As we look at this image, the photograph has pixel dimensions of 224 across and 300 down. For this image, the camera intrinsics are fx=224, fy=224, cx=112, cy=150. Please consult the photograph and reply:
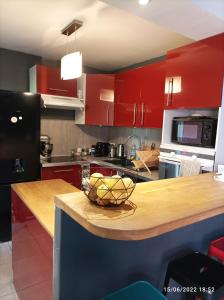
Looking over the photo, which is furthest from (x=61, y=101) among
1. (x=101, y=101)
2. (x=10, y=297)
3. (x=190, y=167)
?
(x=10, y=297)

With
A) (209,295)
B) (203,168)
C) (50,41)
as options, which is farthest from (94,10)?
(209,295)

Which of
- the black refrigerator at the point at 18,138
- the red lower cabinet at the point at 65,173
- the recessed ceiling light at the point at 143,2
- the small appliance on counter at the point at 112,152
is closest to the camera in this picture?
the recessed ceiling light at the point at 143,2

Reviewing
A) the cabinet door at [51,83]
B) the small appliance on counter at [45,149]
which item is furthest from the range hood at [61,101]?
the small appliance on counter at [45,149]

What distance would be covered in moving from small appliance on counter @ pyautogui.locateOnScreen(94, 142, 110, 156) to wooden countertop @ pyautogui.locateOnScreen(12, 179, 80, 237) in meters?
1.77

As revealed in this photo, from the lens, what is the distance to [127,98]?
3.08 m

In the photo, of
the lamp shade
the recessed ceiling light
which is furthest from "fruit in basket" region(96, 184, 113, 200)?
the lamp shade

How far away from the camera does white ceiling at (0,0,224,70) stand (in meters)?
1.51

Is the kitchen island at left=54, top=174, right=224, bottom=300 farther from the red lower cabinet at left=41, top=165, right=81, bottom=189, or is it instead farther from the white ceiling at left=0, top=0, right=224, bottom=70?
the red lower cabinet at left=41, top=165, right=81, bottom=189

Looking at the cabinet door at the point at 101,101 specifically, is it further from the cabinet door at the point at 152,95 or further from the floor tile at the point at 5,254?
the floor tile at the point at 5,254

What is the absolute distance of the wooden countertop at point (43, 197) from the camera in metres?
1.21

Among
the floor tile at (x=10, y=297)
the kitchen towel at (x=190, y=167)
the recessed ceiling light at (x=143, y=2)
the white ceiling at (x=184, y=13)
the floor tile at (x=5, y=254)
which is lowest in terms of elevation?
the floor tile at (x=10, y=297)

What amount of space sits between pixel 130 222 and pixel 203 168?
1.32 m

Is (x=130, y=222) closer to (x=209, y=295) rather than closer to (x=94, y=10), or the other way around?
(x=209, y=295)

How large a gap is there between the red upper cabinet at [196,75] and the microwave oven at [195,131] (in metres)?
0.12
